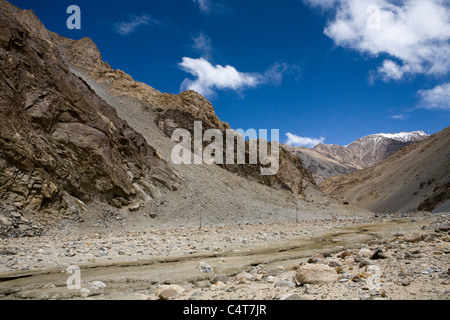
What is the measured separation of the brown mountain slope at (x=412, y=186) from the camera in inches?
1948

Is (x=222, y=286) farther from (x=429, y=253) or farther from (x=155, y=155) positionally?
(x=155, y=155)

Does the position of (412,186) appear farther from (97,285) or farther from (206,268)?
(97,285)

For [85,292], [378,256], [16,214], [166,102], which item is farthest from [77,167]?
[166,102]

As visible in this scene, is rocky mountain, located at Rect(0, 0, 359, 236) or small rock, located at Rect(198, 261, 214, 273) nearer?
small rock, located at Rect(198, 261, 214, 273)

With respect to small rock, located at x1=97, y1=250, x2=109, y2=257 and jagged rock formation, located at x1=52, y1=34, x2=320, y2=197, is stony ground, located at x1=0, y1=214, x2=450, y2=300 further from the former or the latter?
jagged rock formation, located at x1=52, y1=34, x2=320, y2=197

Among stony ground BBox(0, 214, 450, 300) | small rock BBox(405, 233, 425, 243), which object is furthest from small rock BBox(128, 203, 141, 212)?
small rock BBox(405, 233, 425, 243)

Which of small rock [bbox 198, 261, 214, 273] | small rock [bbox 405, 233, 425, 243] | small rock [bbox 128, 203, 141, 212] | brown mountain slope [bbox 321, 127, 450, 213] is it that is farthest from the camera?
brown mountain slope [bbox 321, 127, 450, 213]

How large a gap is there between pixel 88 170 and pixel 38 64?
33.1ft

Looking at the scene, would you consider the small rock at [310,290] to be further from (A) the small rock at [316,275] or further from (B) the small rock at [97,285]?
(B) the small rock at [97,285]

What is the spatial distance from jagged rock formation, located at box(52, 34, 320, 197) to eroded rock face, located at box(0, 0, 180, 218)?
2078 cm

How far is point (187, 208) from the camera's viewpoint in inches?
1088

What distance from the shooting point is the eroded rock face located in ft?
56.1

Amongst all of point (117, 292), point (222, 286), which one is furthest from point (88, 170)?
point (222, 286)

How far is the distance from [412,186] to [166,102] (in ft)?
180
